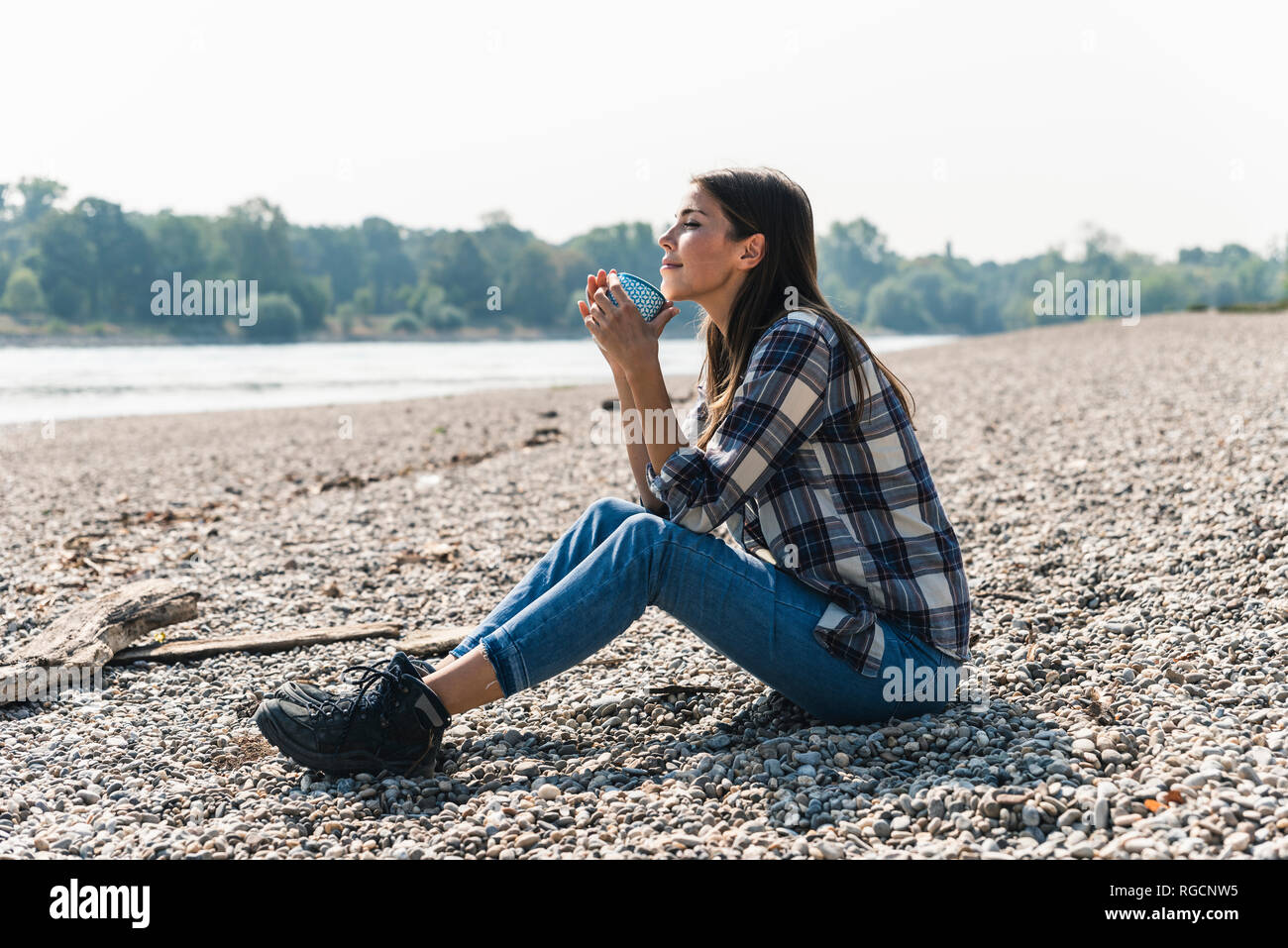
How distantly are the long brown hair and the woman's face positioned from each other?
1.3 inches

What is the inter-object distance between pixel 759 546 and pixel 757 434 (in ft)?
1.65

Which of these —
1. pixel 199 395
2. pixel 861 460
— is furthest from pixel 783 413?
pixel 199 395

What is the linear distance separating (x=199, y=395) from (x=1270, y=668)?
26.6 metres

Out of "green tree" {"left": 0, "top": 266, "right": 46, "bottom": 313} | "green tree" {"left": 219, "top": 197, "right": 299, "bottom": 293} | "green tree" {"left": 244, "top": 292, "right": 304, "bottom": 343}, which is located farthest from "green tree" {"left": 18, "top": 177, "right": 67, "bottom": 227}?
"green tree" {"left": 244, "top": 292, "right": 304, "bottom": 343}

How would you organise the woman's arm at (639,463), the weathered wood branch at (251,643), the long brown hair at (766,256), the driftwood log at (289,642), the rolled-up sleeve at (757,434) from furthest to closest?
1. the weathered wood branch at (251,643)
2. the driftwood log at (289,642)
3. the woman's arm at (639,463)
4. the long brown hair at (766,256)
5. the rolled-up sleeve at (757,434)

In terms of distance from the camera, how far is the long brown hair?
10.2ft

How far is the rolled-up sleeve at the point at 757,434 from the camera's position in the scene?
289cm

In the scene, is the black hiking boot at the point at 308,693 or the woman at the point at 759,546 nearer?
the woman at the point at 759,546

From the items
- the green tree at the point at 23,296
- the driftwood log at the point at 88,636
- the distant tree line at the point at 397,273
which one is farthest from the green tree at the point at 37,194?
the driftwood log at the point at 88,636

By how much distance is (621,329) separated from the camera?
124 inches

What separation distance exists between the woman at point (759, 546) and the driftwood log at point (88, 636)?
1733 mm

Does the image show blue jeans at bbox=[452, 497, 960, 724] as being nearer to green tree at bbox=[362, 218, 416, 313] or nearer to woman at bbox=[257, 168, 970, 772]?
woman at bbox=[257, 168, 970, 772]

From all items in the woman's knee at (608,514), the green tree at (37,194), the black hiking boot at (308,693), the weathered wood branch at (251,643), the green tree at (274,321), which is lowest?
the weathered wood branch at (251,643)

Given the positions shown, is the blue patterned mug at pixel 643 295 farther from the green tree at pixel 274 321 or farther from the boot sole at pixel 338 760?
the green tree at pixel 274 321
